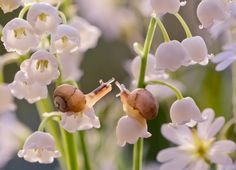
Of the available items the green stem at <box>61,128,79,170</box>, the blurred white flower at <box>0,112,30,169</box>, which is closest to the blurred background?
the blurred white flower at <box>0,112,30,169</box>

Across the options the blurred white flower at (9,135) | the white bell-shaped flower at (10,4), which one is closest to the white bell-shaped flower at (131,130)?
the white bell-shaped flower at (10,4)

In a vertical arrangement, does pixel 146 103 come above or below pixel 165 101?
above

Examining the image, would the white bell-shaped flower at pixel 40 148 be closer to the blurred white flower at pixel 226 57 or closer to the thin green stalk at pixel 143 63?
the thin green stalk at pixel 143 63

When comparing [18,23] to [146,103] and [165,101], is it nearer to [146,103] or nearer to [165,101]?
[146,103]

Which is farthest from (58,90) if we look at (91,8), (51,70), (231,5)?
(91,8)

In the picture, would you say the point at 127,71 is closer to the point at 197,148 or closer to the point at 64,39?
the point at 197,148

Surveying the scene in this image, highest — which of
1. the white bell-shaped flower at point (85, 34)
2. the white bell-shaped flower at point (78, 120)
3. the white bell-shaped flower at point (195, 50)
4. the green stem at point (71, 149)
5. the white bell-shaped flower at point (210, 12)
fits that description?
the white bell-shaped flower at point (210, 12)
